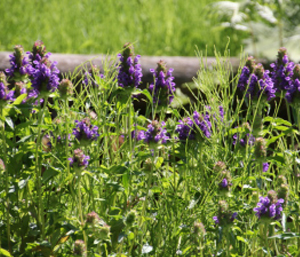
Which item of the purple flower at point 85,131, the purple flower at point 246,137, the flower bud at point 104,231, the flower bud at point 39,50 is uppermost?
the flower bud at point 39,50

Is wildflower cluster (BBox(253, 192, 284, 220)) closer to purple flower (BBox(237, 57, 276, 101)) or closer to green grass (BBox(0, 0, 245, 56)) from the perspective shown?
purple flower (BBox(237, 57, 276, 101))

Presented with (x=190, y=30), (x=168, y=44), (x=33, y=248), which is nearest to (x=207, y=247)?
(x=33, y=248)

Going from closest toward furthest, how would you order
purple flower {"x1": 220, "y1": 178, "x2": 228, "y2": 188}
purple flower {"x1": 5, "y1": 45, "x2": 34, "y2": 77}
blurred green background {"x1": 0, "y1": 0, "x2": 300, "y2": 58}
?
purple flower {"x1": 220, "y1": 178, "x2": 228, "y2": 188}
purple flower {"x1": 5, "y1": 45, "x2": 34, "y2": 77}
blurred green background {"x1": 0, "y1": 0, "x2": 300, "y2": 58}

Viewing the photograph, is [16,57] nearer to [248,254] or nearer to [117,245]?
[117,245]

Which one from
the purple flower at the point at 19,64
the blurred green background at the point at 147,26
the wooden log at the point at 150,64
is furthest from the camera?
the blurred green background at the point at 147,26

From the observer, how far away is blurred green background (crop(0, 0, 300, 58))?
12.2ft

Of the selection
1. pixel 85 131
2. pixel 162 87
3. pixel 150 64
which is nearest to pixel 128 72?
pixel 162 87

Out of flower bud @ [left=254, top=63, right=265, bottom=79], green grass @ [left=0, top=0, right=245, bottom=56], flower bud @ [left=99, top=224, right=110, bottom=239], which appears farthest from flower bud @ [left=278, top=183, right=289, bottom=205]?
green grass @ [left=0, top=0, right=245, bottom=56]

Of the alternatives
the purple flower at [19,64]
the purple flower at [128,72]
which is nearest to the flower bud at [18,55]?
the purple flower at [19,64]

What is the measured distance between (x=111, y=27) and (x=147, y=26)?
0.33 m

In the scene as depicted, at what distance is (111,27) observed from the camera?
4164 millimetres

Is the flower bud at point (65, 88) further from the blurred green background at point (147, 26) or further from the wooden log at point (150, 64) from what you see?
the blurred green background at point (147, 26)

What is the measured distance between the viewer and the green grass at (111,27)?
156 inches

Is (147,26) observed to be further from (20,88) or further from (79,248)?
(79,248)
